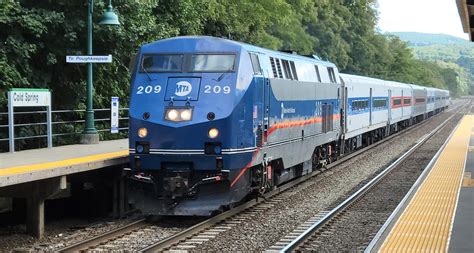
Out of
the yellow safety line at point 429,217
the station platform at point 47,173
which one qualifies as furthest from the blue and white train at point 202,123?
the yellow safety line at point 429,217

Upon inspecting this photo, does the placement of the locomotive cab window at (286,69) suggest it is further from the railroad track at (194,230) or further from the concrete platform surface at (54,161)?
the concrete platform surface at (54,161)

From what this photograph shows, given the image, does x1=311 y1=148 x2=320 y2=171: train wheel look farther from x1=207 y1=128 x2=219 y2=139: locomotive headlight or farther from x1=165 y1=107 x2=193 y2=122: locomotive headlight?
x1=165 y1=107 x2=193 y2=122: locomotive headlight

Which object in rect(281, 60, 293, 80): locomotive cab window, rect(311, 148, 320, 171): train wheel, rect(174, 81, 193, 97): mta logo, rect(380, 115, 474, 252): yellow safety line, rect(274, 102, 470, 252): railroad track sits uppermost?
rect(281, 60, 293, 80): locomotive cab window

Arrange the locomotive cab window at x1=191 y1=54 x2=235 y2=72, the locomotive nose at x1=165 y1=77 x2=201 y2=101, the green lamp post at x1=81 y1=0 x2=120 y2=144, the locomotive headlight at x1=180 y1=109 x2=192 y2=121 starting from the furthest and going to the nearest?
the green lamp post at x1=81 y1=0 x2=120 y2=144 → the locomotive cab window at x1=191 y1=54 x2=235 y2=72 → the locomotive nose at x1=165 y1=77 x2=201 y2=101 → the locomotive headlight at x1=180 y1=109 x2=192 y2=121

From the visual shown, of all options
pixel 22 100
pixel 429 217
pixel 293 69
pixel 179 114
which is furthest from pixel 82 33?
pixel 429 217

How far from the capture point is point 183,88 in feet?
37.3

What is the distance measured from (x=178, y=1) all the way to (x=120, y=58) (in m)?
4.73

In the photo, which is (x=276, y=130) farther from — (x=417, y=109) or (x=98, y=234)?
(x=417, y=109)

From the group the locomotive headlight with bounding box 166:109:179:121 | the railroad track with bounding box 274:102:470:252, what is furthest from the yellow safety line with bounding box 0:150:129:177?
the railroad track with bounding box 274:102:470:252

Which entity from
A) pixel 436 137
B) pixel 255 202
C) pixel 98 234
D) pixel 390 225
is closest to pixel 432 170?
pixel 255 202

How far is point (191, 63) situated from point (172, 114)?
110 cm

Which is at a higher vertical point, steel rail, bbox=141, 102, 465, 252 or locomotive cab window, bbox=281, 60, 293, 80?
locomotive cab window, bbox=281, 60, 293, 80

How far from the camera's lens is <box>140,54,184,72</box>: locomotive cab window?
38.5 feet

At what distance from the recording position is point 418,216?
35.2 feet
